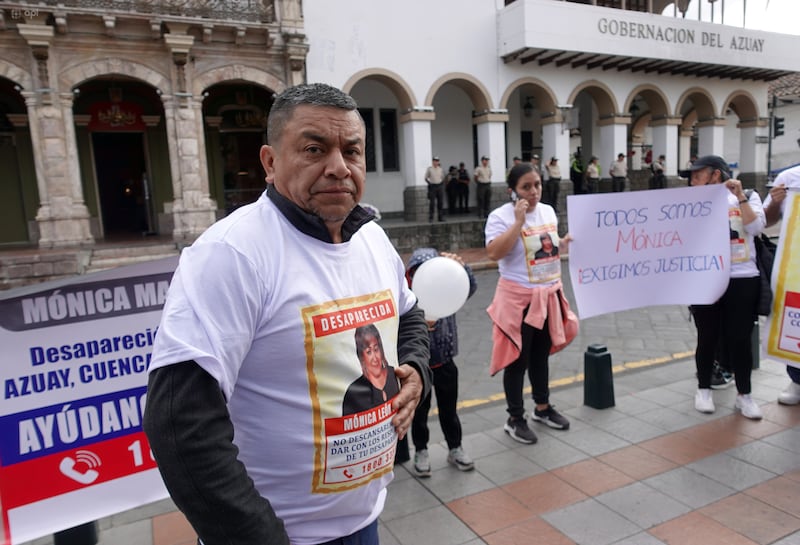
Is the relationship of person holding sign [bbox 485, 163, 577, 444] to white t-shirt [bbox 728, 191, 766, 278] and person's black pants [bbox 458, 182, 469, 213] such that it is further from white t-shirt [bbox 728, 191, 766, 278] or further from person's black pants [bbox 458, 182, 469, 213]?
person's black pants [bbox 458, 182, 469, 213]

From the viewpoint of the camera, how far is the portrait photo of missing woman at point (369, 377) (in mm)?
1422

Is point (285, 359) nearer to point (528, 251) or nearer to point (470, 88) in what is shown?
point (528, 251)

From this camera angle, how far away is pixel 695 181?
4.31 meters

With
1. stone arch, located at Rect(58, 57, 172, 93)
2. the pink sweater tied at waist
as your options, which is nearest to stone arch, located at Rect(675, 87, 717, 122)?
stone arch, located at Rect(58, 57, 172, 93)

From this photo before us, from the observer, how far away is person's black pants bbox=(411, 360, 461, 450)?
346cm

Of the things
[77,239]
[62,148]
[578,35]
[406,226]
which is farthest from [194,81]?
[578,35]

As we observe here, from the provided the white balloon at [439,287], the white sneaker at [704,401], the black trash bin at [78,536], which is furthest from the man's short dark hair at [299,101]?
the white sneaker at [704,401]

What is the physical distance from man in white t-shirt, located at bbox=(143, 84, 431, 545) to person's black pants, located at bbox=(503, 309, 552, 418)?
240 centimetres

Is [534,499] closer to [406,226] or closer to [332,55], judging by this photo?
[406,226]

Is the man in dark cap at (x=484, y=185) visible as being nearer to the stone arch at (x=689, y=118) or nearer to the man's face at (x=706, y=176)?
the man's face at (x=706, y=176)

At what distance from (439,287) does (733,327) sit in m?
2.49

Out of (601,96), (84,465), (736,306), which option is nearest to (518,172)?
(736,306)

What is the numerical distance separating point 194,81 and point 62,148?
10.8 feet

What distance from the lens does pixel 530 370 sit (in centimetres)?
411
